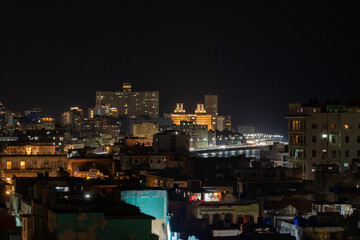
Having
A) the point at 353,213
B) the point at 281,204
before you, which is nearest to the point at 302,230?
the point at 353,213

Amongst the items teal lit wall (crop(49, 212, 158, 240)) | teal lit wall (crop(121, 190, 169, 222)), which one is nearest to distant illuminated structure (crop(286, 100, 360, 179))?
teal lit wall (crop(121, 190, 169, 222))

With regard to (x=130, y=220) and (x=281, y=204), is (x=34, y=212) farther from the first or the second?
(x=281, y=204)

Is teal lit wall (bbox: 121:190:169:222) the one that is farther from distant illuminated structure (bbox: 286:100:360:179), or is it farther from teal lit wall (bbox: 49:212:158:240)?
distant illuminated structure (bbox: 286:100:360:179)

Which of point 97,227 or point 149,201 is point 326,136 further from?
point 97,227

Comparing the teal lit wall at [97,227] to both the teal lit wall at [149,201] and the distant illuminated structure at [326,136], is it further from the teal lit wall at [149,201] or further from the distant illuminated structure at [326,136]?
the distant illuminated structure at [326,136]

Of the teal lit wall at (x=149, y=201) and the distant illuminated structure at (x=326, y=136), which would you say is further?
the distant illuminated structure at (x=326, y=136)

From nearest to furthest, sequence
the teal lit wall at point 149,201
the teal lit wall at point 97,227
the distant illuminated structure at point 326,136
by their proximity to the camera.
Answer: the teal lit wall at point 97,227, the teal lit wall at point 149,201, the distant illuminated structure at point 326,136

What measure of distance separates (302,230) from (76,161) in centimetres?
2641

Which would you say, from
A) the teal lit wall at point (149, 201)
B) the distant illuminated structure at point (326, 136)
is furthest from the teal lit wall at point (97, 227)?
the distant illuminated structure at point (326, 136)

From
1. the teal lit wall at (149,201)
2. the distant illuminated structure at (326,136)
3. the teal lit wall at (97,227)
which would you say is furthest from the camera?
the distant illuminated structure at (326,136)

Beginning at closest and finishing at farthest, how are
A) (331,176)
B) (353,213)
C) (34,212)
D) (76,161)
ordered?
(34,212), (353,213), (331,176), (76,161)

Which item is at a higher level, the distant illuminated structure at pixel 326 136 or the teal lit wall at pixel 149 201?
→ the distant illuminated structure at pixel 326 136

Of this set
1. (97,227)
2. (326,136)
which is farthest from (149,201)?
(326,136)

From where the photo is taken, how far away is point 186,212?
3675 centimetres
